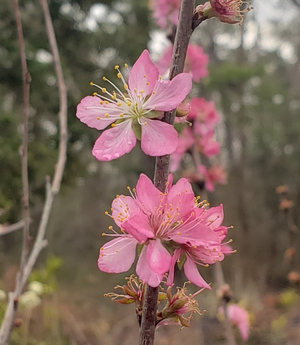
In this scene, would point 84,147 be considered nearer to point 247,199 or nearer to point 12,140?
point 12,140

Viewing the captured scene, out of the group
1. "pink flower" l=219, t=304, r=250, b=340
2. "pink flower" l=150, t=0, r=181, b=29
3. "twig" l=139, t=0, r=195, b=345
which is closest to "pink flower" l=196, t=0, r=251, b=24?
"twig" l=139, t=0, r=195, b=345

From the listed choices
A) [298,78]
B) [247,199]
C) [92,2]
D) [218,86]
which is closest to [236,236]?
[247,199]

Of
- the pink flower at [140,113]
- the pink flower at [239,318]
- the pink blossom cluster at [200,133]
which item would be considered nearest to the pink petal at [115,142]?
the pink flower at [140,113]

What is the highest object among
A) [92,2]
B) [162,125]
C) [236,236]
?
[92,2]

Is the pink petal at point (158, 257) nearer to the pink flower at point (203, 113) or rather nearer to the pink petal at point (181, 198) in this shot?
the pink petal at point (181, 198)

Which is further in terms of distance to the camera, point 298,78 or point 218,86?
point 298,78

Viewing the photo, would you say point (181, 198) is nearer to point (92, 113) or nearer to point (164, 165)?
point (164, 165)
